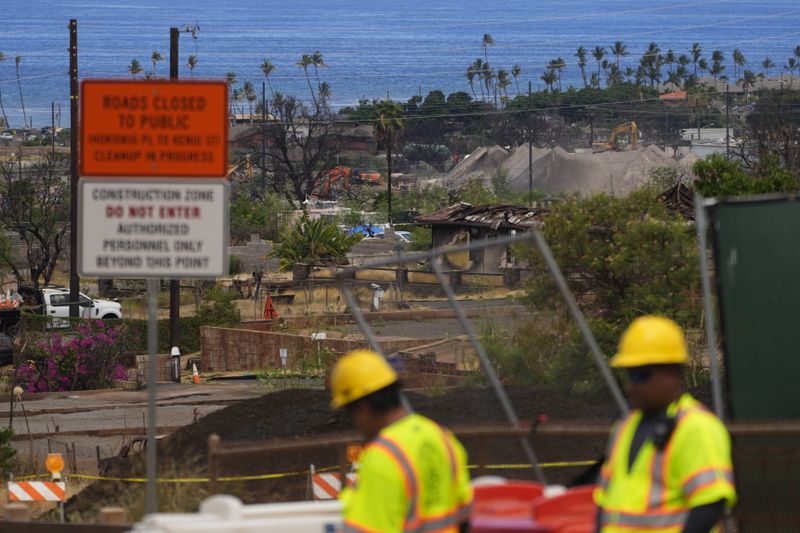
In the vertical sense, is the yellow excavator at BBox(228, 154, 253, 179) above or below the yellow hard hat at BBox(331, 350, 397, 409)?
above

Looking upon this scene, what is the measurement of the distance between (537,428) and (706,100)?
154 m

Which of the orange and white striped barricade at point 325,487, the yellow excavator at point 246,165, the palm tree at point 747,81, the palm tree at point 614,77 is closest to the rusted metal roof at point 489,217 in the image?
the orange and white striped barricade at point 325,487

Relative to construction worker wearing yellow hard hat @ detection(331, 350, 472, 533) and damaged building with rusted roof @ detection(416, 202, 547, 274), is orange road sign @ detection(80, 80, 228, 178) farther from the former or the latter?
damaged building with rusted roof @ detection(416, 202, 547, 274)

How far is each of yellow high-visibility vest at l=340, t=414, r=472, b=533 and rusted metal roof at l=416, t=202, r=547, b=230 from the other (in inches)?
1551

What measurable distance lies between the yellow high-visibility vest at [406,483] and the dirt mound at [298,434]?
336cm

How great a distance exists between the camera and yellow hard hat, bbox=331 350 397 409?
462cm

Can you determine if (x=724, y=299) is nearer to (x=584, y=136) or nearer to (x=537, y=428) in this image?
(x=537, y=428)

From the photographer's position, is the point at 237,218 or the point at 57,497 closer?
the point at 57,497

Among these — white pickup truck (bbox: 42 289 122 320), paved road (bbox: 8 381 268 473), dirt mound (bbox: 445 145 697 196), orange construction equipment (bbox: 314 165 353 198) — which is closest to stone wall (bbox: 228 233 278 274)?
white pickup truck (bbox: 42 289 122 320)

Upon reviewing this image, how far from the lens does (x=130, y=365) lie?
1336 inches

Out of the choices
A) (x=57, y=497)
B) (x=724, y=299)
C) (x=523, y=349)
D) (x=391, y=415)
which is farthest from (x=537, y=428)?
(x=57, y=497)

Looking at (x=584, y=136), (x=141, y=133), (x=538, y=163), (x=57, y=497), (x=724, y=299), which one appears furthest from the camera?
(x=584, y=136)

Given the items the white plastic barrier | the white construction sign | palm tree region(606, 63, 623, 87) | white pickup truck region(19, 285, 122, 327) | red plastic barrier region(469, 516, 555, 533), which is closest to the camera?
red plastic barrier region(469, 516, 555, 533)

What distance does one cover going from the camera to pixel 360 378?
182 inches
